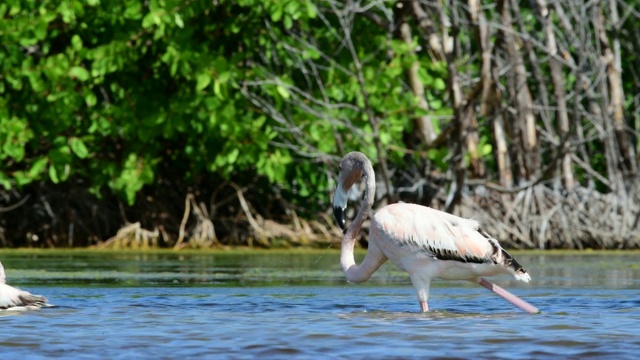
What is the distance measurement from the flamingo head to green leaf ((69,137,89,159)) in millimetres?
7513

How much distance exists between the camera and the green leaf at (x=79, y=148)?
15539mm

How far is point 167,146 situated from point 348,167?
9238mm

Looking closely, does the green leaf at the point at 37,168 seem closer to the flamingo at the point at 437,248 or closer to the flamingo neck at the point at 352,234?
the flamingo neck at the point at 352,234

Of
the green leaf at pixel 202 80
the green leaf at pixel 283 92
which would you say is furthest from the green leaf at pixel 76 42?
the green leaf at pixel 283 92

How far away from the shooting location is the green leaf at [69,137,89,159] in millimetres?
15539

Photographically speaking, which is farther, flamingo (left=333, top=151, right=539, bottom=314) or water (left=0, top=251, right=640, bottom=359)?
flamingo (left=333, top=151, right=539, bottom=314)

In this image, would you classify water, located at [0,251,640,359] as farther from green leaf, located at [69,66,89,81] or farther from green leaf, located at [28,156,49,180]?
green leaf, located at [28,156,49,180]

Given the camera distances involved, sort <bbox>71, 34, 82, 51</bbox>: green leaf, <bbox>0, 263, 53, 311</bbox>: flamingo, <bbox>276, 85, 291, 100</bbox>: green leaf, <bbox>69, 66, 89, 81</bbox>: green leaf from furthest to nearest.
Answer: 1. <bbox>71, 34, 82, 51</bbox>: green leaf
2. <bbox>69, 66, 89, 81</bbox>: green leaf
3. <bbox>276, 85, 291, 100</bbox>: green leaf
4. <bbox>0, 263, 53, 311</bbox>: flamingo

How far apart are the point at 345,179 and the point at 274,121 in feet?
24.8

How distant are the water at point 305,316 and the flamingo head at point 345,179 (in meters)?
0.56

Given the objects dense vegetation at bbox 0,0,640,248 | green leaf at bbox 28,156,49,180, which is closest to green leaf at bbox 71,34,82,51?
dense vegetation at bbox 0,0,640,248

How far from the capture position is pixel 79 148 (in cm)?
1560

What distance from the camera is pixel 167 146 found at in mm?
17453

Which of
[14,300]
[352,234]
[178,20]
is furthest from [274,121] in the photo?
[14,300]
